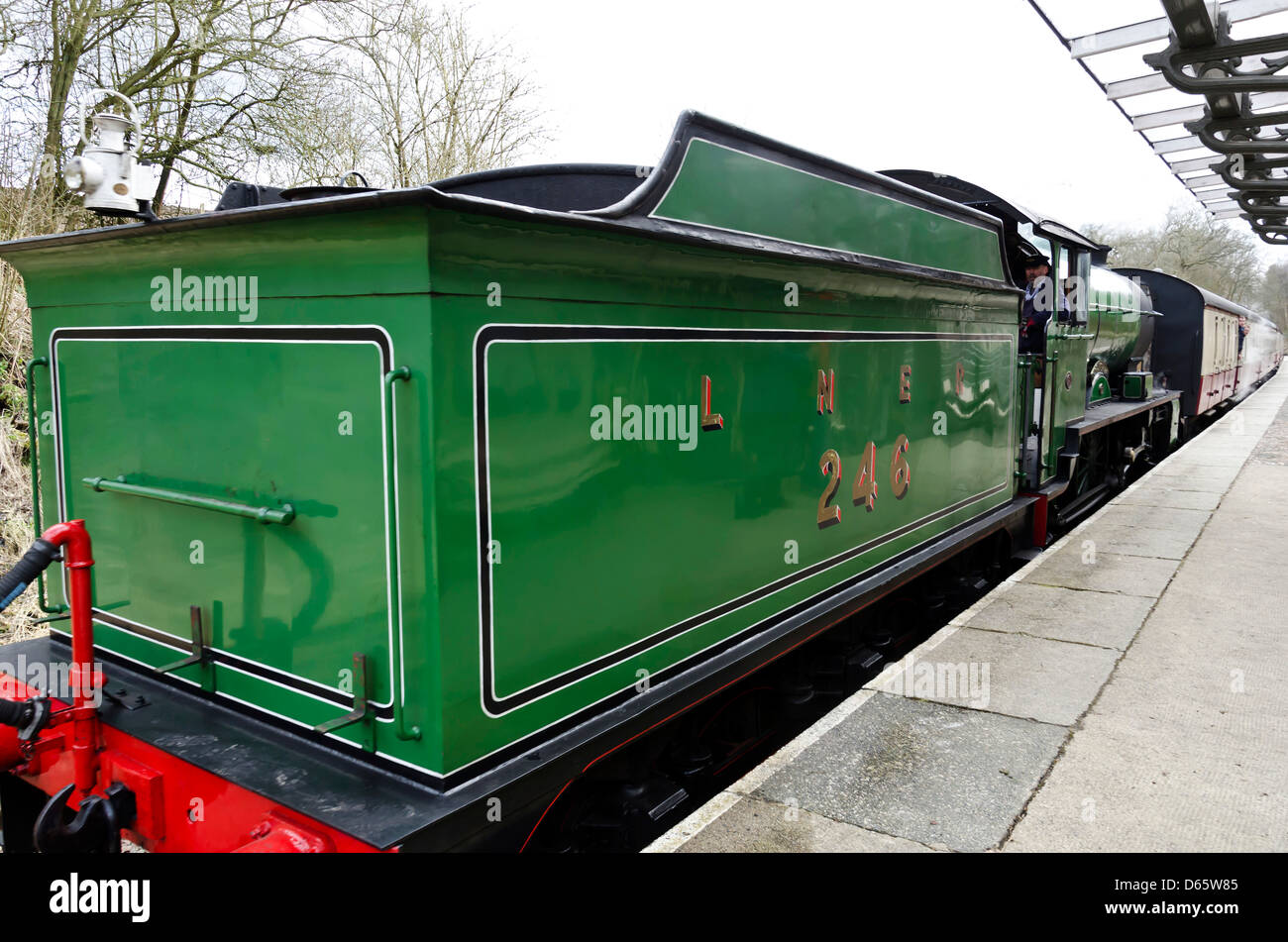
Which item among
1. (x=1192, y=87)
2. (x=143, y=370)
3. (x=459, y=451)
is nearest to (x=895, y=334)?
(x=459, y=451)

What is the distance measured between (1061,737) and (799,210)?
7.31 ft

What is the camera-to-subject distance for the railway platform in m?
2.67

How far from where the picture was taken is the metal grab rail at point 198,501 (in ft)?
7.20

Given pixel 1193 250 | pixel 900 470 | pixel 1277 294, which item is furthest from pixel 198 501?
pixel 1277 294

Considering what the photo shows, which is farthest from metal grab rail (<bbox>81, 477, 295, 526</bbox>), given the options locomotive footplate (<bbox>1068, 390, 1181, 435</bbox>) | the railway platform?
locomotive footplate (<bbox>1068, 390, 1181, 435</bbox>)

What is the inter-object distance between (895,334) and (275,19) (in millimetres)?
10831

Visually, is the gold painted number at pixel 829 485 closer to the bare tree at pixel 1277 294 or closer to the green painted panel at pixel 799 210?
the green painted panel at pixel 799 210

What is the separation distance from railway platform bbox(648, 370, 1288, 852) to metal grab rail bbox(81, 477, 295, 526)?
142cm

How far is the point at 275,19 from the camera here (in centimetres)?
1136

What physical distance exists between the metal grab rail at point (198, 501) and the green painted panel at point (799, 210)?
129 cm

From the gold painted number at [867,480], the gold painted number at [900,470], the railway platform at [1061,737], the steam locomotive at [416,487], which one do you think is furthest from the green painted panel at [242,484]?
the gold painted number at [900,470]

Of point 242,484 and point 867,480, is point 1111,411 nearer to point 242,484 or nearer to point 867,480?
point 867,480

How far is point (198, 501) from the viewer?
237 cm

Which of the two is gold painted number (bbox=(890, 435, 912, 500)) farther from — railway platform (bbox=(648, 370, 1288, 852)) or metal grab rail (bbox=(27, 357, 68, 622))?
metal grab rail (bbox=(27, 357, 68, 622))
